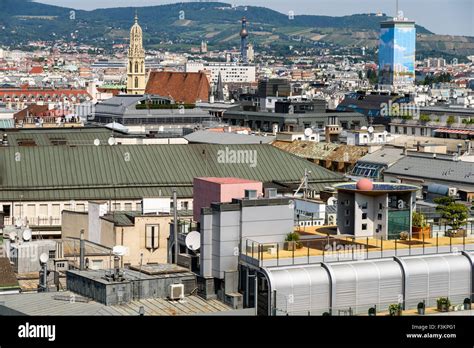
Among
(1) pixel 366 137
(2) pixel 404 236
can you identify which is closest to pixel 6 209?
(2) pixel 404 236

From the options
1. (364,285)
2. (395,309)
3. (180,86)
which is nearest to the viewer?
(395,309)

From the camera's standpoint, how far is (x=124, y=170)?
36.4 meters

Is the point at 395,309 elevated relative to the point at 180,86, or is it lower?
elevated

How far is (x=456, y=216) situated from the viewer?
22172 mm

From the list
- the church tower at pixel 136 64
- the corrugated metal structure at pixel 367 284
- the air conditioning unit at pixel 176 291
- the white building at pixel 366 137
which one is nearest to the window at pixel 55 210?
the air conditioning unit at pixel 176 291

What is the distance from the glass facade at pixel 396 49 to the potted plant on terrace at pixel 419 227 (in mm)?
166881

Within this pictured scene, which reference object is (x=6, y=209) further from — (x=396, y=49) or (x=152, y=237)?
(x=396, y=49)

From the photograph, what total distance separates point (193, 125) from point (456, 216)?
165 ft

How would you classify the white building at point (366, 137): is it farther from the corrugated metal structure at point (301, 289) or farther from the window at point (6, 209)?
the corrugated metal structure at point (301, 289)

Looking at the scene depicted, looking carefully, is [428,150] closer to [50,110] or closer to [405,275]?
[405,275]

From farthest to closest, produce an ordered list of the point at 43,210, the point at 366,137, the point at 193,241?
the point at 366,137
the point at 43,210
the point at 193,241

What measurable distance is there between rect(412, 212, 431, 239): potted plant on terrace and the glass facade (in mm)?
166881

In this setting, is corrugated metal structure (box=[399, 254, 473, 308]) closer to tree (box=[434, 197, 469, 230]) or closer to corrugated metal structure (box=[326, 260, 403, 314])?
corrugated metal structure (box=[326, 260, 403, 314])

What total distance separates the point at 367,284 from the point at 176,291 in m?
2.30
